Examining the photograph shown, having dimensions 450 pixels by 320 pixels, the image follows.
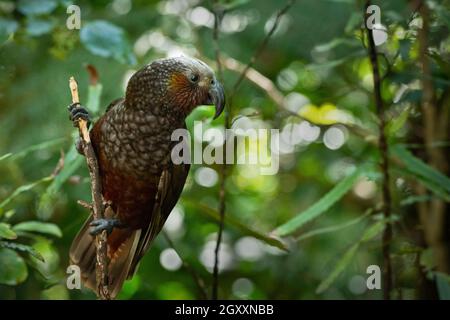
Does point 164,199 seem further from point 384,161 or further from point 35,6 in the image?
point 35,6

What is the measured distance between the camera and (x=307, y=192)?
3.37m

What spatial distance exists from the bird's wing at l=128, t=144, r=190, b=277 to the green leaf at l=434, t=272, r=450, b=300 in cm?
90

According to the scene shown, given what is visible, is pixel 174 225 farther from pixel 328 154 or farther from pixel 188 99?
pixel 188 99

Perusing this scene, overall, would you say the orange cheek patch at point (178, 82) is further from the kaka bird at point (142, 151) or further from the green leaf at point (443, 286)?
the green leaf at point (443, 286)

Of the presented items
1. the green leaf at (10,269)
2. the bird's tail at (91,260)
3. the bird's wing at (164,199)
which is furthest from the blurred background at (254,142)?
the bird's wing at (164,199)

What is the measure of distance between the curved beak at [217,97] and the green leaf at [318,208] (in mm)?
368

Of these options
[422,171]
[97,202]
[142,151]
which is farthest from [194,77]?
[422,171]

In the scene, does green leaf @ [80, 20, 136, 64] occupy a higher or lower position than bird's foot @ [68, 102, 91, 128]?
higher

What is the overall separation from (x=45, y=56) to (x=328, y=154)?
140cm

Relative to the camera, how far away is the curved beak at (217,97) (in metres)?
1.36

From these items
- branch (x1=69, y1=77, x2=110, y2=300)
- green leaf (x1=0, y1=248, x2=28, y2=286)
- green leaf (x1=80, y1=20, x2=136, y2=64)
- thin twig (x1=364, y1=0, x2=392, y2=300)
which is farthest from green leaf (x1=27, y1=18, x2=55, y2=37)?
thin twig (x1=364, y1=0, x2=392, y2=300)

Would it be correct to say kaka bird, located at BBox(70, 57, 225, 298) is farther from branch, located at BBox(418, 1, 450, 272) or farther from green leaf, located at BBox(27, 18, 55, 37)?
branch, located at BBox(418, 1, 450, 272)

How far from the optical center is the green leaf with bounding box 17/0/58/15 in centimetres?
192
